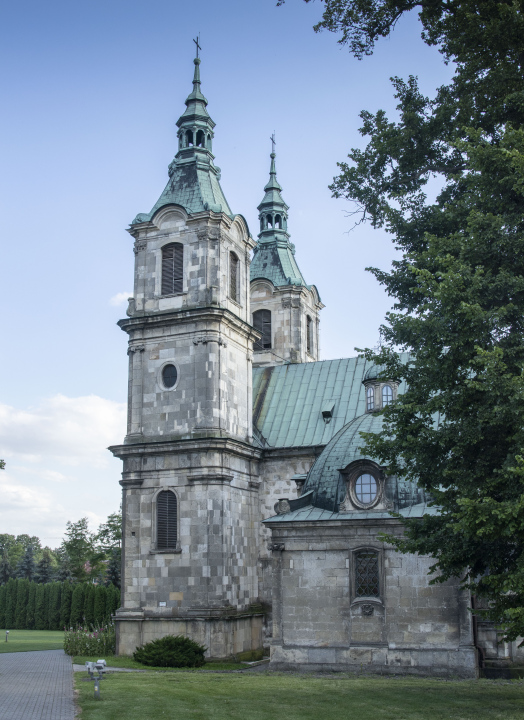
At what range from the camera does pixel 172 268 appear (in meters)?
33.6

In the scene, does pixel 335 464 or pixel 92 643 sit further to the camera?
pixel 92 643

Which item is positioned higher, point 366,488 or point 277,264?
point 277,264

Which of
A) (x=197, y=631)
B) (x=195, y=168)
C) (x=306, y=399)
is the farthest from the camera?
(x=306, y=399)

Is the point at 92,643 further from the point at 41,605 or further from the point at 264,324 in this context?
the point at 41,605

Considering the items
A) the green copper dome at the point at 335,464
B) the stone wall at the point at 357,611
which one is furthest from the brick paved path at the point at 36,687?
the green copper dome at the point at 335,464

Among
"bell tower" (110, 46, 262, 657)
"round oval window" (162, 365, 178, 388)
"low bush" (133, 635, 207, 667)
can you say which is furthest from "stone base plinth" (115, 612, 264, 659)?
"round oval window" (162, 365, 178, 388)

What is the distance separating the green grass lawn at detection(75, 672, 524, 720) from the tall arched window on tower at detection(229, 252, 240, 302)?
16553mm

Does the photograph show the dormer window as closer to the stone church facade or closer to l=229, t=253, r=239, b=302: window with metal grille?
the stone church facade

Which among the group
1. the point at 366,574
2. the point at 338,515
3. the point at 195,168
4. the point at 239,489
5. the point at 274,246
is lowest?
the point at 366,574

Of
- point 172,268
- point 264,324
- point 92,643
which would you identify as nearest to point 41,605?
point 92,643

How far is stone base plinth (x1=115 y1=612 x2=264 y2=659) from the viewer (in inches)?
1134

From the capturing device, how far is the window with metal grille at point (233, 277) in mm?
34500

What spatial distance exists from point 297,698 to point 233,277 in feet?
65.2

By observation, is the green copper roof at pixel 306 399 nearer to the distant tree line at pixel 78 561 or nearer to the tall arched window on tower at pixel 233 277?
the tall arched window on tower at pixel 233 277
